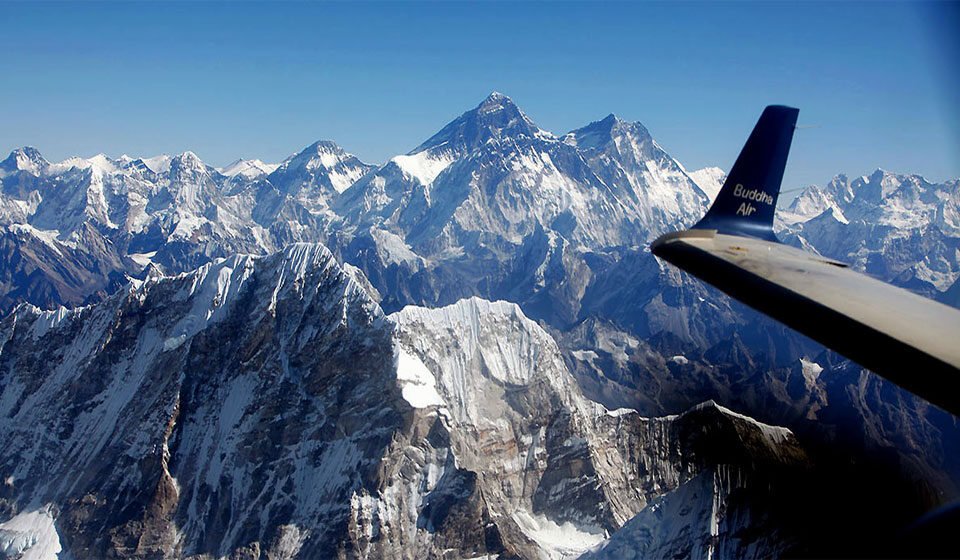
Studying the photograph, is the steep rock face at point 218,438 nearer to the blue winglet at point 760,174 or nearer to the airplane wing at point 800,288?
the blue winglet at point 760,174

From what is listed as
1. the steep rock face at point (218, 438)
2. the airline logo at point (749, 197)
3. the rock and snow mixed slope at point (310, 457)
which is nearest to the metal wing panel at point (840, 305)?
the airline logo at point (749, 197)

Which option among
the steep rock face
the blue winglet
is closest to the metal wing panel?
the blue winglet

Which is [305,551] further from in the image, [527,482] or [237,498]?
[527,482]

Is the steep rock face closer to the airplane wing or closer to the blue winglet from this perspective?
the blue winglet

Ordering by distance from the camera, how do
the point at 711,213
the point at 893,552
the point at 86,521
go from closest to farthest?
the point at 893,552
the point at 711,213
the point at 86,521

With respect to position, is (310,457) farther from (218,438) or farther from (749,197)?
(749,197)

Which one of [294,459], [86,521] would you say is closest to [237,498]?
[294,459]
